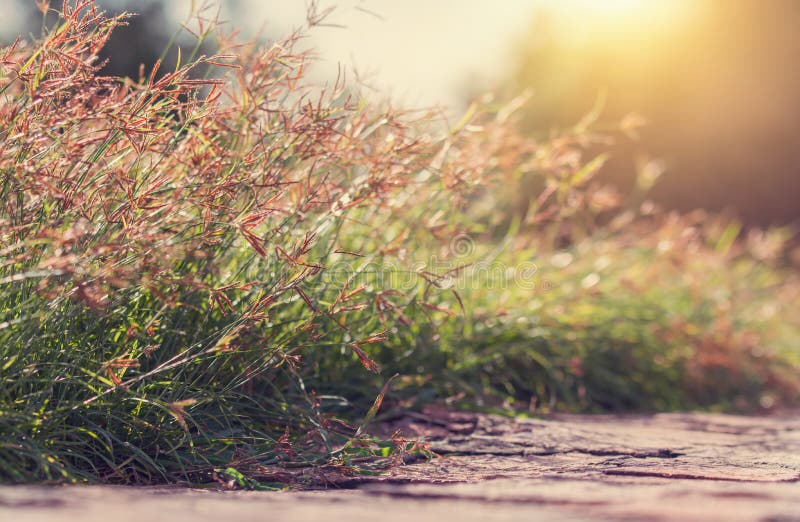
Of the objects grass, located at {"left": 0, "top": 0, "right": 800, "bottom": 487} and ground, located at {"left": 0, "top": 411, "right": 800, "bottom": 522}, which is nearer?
ground, located at {"left": 0, "top": 411, "right": 800, "bottom": 522}

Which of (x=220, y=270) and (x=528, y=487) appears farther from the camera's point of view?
(x=220, y=270)

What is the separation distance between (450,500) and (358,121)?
112cm

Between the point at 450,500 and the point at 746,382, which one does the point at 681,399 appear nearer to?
the point at 746,382

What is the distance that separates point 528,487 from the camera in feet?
5.21

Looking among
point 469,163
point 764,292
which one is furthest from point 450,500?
point 764,292

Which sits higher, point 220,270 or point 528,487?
point 220,270

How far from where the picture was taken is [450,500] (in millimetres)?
1442

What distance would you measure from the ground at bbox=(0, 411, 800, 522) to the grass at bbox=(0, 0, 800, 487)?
211 mm

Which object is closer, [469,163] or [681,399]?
[469,163]

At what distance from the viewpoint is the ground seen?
1.26m

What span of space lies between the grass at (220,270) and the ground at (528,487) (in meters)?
0.21

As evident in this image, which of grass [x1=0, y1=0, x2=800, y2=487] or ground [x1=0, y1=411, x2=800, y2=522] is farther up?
grass [x1=0, y1=0, x2=800, y2=487]

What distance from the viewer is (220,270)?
7.66ft

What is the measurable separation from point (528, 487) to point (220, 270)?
3.90 ft
